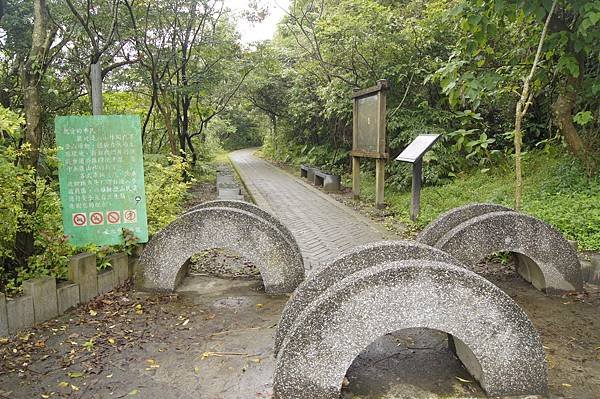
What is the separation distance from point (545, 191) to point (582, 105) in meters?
2.52

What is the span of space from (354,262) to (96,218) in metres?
3.01

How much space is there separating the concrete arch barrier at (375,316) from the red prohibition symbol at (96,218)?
308 cm

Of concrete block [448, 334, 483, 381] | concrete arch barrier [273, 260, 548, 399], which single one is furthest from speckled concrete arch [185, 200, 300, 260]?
concrete arch barrier [273, 260, 548, 399]

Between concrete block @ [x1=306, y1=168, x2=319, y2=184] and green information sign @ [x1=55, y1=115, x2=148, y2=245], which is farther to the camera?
concrete block @ [x1=306, y1=168, x2=319, y2=184]

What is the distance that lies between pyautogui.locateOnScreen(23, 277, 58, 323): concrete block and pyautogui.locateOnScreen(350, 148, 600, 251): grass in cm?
582

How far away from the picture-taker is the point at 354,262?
3920 millimetres

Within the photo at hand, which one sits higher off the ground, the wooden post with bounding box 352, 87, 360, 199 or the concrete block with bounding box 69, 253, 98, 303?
the wooden post with bounding box 352, 87, 360, 199

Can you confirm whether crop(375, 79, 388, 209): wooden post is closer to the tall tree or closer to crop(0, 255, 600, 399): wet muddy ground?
crop(0, 255, 600, 399): wet muddy ground

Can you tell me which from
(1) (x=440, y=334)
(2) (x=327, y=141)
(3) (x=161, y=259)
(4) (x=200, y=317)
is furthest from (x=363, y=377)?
(2) (x=327, y=141)

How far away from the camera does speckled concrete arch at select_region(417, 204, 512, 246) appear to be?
5.42m

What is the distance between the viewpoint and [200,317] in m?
4.70

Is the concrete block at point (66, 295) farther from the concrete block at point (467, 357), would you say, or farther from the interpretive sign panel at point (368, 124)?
the interpretive sign panel at point (368, 124)

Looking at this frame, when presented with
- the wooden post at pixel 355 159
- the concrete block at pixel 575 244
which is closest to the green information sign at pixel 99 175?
the concrete block at pixel 575 244

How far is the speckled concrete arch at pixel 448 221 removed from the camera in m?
5.42
